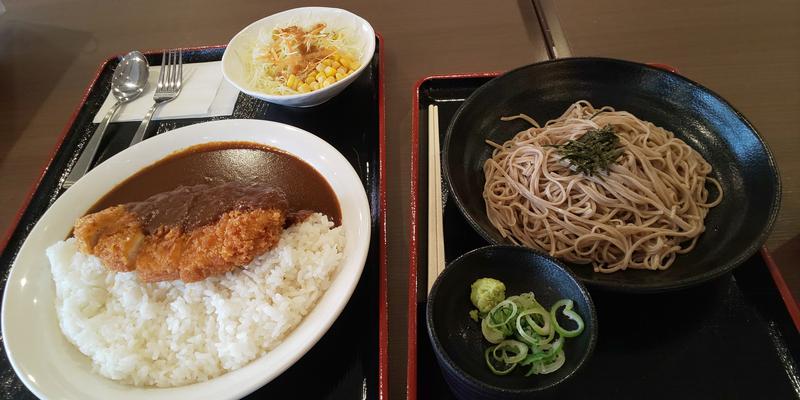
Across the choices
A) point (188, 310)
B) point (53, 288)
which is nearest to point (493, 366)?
point (188, 310)

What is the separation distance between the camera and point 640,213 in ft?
6.39


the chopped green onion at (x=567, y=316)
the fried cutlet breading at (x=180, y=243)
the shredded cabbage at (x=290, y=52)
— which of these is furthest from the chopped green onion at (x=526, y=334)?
the shredded cabbage at (x=290, y=52)

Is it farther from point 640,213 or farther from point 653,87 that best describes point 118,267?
point 653,87

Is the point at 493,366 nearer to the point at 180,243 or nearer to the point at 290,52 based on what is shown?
the point at 180,243

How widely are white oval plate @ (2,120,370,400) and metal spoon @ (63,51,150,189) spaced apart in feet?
1.28

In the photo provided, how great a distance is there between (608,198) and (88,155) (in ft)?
9.22

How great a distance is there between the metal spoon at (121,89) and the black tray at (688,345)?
2045 mm

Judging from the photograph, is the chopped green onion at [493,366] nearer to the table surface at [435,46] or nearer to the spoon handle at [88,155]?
the table surface at [435,46]

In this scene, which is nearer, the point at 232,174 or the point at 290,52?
the point at 232,174

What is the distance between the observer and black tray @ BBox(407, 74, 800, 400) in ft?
5.12

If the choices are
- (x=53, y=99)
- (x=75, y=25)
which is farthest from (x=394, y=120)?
(x=75, y=25)

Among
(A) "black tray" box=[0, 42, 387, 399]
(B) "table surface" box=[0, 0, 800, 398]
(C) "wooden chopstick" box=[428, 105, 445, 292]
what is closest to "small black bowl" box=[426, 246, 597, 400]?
(C) "wooden chopstick" box=[428, 105, 445, 292]

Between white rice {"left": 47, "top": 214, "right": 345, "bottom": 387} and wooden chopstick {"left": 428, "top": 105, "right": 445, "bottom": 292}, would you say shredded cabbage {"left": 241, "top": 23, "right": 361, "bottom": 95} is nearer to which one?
wooden chopstick {"left": 428, "top": 105, "right": 445, "bottom": 292}

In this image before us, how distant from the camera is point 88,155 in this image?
8.33ft
